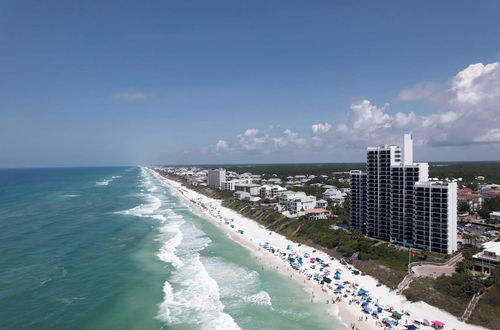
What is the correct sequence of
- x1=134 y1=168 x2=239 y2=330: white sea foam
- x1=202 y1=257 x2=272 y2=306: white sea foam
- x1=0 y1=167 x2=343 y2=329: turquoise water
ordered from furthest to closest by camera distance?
x1=202 y1=257 x2=272 y2=306: white sea foam
x1=134 y1=168 x2=239 y2=330: white sea foam
x1=0 y1=167 x2=343 y2=329: turquoise water

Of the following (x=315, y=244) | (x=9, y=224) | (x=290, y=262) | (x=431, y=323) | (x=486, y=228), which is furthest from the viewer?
(x=9, y=224)

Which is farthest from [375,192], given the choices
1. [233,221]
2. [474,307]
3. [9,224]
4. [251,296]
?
[9,224]

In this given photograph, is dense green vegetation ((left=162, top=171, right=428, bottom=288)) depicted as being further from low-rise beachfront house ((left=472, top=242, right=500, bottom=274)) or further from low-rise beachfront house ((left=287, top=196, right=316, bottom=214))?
low-rise beachfront house ((left=472, top=242, right=500, bottom=274))

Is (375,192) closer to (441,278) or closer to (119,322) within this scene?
(441,278)

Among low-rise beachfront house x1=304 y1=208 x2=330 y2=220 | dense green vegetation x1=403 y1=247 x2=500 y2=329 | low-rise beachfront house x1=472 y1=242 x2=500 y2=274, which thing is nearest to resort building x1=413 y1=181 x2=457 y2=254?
low-rise beachfront house x1=472 y1=242 x2=500 y2=274

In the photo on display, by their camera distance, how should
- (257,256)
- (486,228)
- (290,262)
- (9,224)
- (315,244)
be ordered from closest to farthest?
(290,262), (257,256), (315,244), (486,228), (9,224)

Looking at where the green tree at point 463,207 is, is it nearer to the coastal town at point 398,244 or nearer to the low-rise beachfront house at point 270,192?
the coastal town at point 398,244

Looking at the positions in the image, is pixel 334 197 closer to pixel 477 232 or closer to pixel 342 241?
pixel 477 232
